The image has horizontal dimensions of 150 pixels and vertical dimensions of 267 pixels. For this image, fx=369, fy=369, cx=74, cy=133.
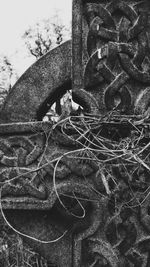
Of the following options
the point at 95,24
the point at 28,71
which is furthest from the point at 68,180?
the point at 95,24

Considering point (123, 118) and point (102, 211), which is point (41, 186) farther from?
point (123, 118)

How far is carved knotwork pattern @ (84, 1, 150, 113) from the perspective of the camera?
1.99 meters

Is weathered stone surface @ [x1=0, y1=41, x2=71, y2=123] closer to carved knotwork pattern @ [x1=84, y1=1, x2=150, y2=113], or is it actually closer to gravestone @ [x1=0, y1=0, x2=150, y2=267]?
gravestone @ [x1=0, y1=0, x2=150, y2=267]

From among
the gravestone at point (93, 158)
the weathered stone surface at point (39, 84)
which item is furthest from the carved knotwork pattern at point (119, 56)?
the weathered stone surface at point (39, 84)

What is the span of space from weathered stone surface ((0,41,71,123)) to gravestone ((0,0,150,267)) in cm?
11

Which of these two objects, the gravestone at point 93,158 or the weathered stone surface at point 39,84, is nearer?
the gravestone at point 93,158

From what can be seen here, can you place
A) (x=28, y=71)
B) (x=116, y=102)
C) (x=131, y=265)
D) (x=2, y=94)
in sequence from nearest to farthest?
1. (x=131, y=265)
2. (x=116, y=102)
3. (x=28, y=71)
4. (x=2, y=94)

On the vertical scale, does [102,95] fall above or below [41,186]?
above

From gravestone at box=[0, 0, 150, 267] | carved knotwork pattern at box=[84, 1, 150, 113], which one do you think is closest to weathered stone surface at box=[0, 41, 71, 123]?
gravestone at box=[0, 0, 150, 267]

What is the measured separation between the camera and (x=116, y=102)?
6.61 ft

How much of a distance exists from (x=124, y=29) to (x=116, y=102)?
40cm

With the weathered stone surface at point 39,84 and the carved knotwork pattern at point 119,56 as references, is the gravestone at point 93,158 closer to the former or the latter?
the carved knotwork pattern at point 119,56

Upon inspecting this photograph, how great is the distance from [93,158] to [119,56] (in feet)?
1.88

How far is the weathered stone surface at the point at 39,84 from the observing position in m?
2.16
